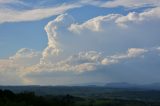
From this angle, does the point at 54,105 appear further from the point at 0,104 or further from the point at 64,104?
the point at 0,104

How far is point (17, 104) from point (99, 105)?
330ft

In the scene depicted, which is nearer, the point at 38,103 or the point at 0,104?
the point at 0,104

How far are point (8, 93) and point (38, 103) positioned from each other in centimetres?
1233

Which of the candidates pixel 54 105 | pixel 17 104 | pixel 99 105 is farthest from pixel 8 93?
pixel 99 105

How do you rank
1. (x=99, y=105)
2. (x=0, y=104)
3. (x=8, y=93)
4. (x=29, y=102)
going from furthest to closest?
(x=99, y=105) < (x=8, y=93) < (x=29, y=102) < (x=0, y=104)

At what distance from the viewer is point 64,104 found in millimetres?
124312

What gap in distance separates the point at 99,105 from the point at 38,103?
82865 mm

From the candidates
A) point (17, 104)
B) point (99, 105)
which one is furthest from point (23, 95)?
point (99, 105)

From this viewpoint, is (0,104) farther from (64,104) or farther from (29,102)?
(64,104)

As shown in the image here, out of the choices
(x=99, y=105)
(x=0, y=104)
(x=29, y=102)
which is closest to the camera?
(x=0, y=104)

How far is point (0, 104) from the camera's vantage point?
9362 cm

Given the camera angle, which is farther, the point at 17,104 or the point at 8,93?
the point at 8,93

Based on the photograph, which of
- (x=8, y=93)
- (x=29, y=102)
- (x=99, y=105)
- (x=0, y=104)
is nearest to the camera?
(x=0, y=104)

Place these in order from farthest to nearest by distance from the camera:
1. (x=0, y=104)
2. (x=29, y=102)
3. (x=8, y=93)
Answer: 1. (x=8, y=93)
2. (x=29, y=102)
3. (x=0, y=104)
